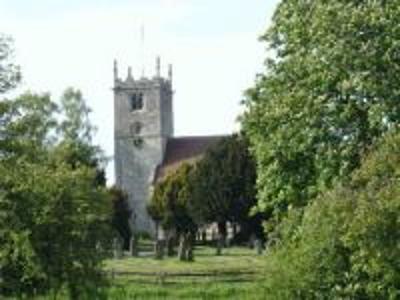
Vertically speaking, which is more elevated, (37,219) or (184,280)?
(37,219)

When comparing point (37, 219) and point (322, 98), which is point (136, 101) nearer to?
point (322, 98)

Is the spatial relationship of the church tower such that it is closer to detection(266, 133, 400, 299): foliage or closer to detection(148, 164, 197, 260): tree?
detection(148, 164, 197, 260): tree

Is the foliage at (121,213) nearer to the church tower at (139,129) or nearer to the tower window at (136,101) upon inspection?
the church tower at (139,129)

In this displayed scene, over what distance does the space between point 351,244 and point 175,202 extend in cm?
8379

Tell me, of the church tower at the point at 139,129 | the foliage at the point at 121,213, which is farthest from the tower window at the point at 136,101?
Answer: the foliage at the point at 121,213

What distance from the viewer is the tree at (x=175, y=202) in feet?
358

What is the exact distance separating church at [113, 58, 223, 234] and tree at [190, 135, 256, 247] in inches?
1220

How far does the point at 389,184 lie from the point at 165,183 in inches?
3397

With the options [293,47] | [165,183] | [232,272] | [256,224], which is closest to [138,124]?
[165,183]

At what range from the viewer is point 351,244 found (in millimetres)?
28109

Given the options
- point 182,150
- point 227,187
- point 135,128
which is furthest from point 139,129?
point 227,187

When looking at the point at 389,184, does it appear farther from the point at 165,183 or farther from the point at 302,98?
the point at 165,183

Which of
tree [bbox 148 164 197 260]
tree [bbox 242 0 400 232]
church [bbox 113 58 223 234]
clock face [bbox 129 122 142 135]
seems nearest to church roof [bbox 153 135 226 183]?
church [bbox 113 58 223 234]

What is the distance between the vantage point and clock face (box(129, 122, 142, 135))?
139500 mm
